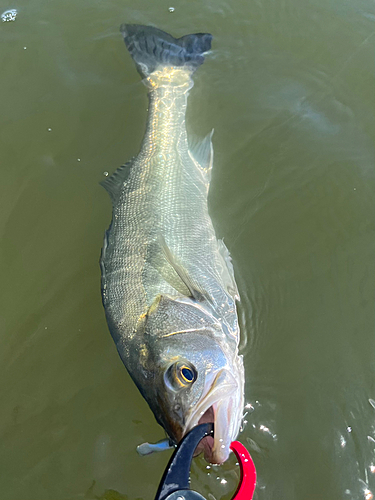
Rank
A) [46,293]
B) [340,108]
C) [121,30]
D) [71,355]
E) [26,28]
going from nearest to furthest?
1. [71,355]
2. [46,293]
3. [340,108]
4. [121,30]
5. [26,28]

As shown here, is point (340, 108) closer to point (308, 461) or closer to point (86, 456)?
point (308, 461)

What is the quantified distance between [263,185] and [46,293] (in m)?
2.25

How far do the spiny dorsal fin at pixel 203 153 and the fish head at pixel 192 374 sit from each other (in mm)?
1544

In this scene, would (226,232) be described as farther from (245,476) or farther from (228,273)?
(245,476)

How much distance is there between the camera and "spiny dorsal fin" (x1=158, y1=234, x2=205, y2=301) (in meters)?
2.66

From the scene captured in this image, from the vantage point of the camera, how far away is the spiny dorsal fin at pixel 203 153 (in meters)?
3.60

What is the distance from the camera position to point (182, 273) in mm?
2727

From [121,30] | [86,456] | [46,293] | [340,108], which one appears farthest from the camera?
[121,30]

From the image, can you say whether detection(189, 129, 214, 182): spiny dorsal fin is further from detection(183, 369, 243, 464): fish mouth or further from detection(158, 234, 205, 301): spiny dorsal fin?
detection(183, 369, 243, 464): fish mouth

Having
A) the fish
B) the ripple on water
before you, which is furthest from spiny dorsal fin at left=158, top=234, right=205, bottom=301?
the ripple on water

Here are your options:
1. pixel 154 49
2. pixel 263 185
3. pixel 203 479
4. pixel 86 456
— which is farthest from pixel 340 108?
pixel 86 456

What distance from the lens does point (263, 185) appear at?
3.65 m

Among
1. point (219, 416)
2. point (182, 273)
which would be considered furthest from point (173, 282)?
point (219, 416)

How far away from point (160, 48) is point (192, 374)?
3653 mm
